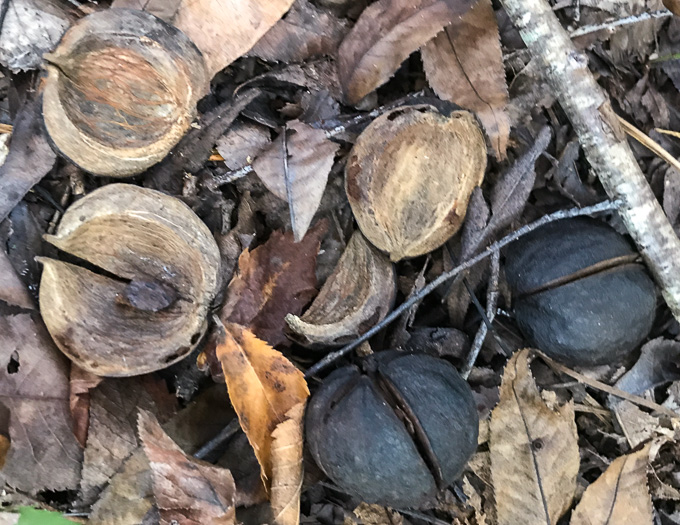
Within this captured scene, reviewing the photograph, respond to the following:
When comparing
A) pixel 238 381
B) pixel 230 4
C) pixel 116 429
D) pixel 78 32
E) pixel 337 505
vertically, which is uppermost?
pixel 230 4

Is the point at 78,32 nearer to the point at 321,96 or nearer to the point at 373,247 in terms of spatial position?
the point at 321,96

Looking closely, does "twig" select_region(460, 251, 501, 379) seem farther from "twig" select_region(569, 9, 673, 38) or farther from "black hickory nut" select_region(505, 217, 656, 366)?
"twig" select_region(569, 9, 673, 38)

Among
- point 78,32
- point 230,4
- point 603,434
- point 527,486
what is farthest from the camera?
point 603,434

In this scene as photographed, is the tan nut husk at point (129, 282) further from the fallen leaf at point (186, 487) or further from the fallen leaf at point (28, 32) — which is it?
the fallen leaf at point (28, 32)

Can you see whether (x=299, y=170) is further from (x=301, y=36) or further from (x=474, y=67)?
(x=474, y=67)

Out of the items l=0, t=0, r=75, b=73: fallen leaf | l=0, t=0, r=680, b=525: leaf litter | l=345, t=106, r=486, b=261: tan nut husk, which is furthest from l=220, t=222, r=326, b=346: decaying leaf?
l=0, t=0, r=75, b=73: fallen leaf

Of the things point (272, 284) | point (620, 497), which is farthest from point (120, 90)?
point (620, 497)

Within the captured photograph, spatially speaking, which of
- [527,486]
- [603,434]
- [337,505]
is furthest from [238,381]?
[603,434]
